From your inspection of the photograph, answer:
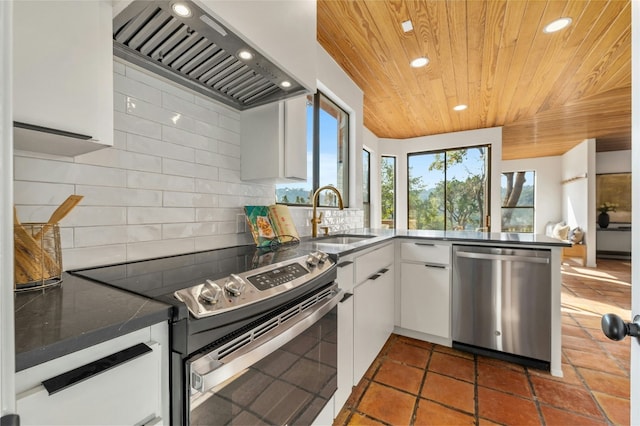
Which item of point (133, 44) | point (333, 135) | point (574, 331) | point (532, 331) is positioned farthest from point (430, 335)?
point (133, 44)

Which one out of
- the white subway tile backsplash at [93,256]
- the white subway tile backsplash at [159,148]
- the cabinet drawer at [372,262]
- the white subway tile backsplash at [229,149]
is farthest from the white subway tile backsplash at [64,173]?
the cabinet drawer at [372,262]

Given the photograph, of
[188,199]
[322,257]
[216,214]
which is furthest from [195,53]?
[322,257]

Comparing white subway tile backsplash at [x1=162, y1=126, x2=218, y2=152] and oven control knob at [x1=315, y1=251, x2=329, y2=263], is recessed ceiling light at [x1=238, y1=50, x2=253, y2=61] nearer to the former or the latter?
white subway tile backsplash at [x1=162, y1=126, x2=218, y2=152]

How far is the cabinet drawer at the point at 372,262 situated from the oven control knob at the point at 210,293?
39.8 inches

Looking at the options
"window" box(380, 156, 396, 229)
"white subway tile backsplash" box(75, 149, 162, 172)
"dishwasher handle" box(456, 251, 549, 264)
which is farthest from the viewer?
Answer: "window" box(380, 156, 396, 229)

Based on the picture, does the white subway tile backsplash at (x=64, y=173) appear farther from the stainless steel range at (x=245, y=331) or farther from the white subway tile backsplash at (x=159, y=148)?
the stainless steel range at (x=245, y=331)

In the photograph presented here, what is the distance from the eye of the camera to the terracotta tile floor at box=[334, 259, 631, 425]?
60.0 inches

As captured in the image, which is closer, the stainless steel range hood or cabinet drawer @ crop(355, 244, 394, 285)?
the stainless steel range hood

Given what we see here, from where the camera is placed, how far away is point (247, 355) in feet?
2.54

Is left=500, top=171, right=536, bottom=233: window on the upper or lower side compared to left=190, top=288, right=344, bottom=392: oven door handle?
upper

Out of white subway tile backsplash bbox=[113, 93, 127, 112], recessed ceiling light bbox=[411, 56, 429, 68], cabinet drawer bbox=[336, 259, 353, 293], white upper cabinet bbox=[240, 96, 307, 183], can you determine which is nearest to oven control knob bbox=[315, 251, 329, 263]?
cabinet drawer bbox=[336, 259, 353, 293]

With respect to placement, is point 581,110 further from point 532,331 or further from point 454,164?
point 532,331

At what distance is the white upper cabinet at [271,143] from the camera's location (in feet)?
5.27

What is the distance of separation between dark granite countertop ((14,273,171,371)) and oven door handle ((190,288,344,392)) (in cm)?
15
